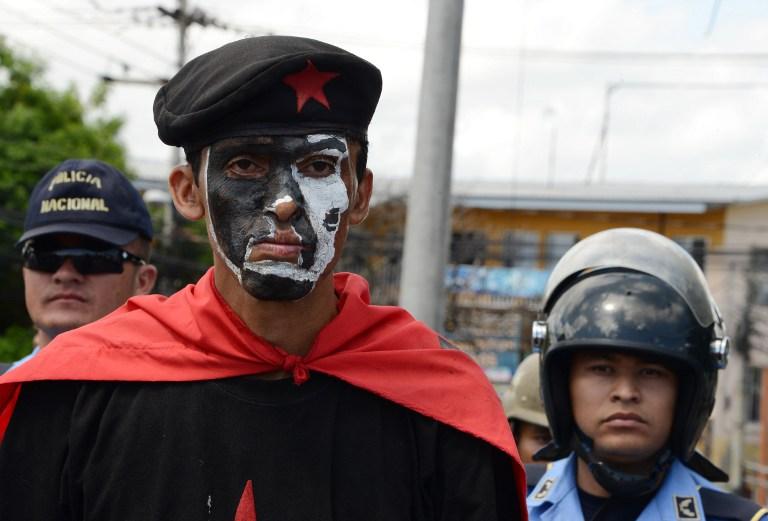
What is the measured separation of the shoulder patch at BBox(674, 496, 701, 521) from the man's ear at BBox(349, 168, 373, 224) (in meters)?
1.58

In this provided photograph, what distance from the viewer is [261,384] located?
2.66 metres

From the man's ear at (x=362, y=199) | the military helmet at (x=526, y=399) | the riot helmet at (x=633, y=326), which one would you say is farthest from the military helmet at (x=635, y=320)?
the military helmet at (x=526, y=399)

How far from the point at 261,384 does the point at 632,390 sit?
5.14 feet

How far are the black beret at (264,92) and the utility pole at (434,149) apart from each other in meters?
4.05

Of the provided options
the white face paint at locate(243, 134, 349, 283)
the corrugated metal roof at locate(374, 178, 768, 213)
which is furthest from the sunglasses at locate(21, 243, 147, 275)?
the corrugated metal roof at locate(374, 178, 768, 213)

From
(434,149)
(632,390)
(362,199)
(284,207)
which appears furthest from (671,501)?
(434,149)

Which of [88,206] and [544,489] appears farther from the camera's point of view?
[88,206]

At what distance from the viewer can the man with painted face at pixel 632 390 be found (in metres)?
3.71

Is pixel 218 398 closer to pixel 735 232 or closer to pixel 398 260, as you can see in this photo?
pixel 398 260

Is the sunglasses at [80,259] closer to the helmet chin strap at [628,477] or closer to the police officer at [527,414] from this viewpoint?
the police officer at [527,414]

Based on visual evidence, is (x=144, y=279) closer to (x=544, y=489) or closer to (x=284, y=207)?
(x=544, y=489)

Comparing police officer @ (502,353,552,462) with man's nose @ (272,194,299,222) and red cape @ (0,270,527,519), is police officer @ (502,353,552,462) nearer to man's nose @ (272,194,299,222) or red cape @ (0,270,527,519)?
red cape @ (0,270,527,519)

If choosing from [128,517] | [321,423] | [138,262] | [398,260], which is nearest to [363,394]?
[321,423]

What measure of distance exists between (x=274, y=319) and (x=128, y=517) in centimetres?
58
